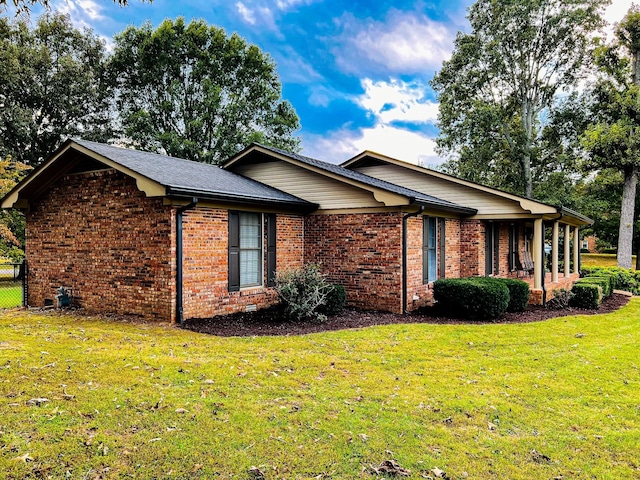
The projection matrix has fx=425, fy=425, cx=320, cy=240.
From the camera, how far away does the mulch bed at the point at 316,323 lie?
8492 mm

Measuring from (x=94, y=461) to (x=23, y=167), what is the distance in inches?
736

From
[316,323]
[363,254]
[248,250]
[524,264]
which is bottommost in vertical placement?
[316,323]

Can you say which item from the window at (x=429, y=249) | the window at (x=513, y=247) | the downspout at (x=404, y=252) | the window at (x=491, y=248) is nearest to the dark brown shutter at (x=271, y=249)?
the downspout at (x=404, y=252)

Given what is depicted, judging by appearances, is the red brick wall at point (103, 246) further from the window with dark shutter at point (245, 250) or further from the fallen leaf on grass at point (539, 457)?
the fallen leaf on grass at point (539, 457)

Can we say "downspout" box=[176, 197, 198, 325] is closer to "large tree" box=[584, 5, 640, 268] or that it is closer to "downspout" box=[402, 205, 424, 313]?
"downspout" box=[402, 205, 424, 313]

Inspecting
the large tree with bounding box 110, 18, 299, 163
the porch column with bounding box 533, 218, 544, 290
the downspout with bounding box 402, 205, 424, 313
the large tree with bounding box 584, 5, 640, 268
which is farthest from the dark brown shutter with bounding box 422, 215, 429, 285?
the large tree with bounding box 110, 18, 299, 163

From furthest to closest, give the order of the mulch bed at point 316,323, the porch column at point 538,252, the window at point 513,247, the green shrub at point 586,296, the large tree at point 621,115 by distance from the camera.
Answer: the large tree at point 621,115
the window at point 513,247
the porch column at point 538,252
the green shrub at point 586,296
the mulch bed at point 316,323

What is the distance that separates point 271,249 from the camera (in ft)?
36.3

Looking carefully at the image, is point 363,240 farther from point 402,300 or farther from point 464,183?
point 464,183

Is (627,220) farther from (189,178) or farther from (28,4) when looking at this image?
(28,4)

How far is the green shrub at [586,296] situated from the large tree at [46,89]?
26.9m

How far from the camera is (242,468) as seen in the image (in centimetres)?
329

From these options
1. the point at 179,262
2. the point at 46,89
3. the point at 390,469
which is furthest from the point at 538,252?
the point at 46,89

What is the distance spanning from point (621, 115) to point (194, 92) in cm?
2585
